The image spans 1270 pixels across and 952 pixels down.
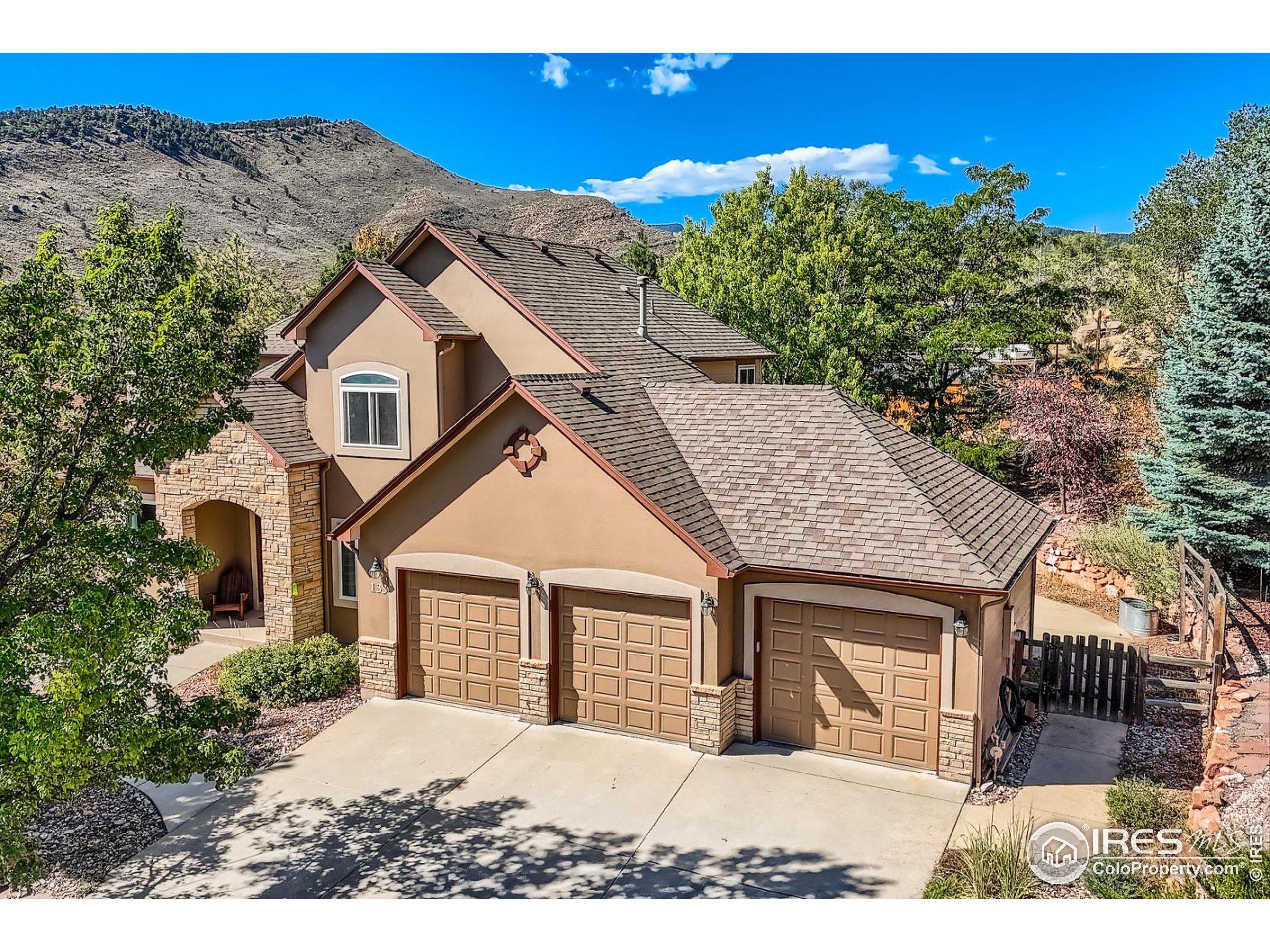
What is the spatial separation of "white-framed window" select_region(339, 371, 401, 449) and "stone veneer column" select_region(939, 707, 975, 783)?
34.7 ft

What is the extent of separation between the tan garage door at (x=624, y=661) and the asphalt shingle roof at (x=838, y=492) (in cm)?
160

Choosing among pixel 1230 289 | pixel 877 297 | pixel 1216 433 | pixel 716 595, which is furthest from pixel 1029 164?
pixel 716 595

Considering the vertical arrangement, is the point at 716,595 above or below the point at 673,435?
below

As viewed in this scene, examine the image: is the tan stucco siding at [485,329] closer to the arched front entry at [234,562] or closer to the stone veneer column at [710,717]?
the arched front entry at [234,562]

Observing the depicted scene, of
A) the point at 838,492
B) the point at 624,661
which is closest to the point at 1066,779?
the point at 838,492

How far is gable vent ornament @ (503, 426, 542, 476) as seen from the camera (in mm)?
12938

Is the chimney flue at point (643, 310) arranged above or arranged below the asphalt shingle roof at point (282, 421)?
above

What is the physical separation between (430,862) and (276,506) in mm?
9000

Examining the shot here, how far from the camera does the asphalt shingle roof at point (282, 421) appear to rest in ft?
54.7

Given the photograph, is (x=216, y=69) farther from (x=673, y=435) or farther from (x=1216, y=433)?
(x=1216, y=433)

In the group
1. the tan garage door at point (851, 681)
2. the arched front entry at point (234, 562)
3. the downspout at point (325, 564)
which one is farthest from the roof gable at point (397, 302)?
the tan garage door at point (851, 681)

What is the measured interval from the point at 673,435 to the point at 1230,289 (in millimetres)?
12413

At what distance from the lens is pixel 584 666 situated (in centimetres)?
1321

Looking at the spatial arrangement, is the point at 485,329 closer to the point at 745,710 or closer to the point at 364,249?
the point at 745,710
